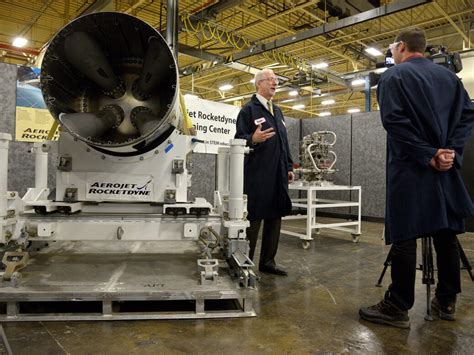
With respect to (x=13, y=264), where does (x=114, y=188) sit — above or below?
above

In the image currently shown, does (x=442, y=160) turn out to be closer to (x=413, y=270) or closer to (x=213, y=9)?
(x=413, y=270)

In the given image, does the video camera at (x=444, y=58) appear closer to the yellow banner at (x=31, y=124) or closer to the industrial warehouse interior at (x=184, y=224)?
the industrial warehouse interior at (x=184, y=224)

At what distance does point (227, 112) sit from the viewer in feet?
16.4

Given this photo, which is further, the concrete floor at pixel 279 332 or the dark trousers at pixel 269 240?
the dark trousers at pixel 269 240

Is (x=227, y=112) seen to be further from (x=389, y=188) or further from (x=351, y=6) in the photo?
(x=389, y=188)

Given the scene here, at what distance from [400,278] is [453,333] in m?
0.30

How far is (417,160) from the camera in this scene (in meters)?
1.51

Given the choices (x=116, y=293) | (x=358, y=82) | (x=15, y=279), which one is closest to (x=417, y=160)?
(x=116, y=293)

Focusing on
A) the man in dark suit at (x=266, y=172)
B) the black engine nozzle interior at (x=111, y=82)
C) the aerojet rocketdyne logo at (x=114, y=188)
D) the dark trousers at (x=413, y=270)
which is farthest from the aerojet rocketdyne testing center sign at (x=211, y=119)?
the dark trousers at (x=413, y=270)

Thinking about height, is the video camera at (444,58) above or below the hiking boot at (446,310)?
above

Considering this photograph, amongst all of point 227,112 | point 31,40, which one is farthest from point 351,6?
point 31,40

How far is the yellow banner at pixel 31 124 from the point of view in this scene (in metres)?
3.46

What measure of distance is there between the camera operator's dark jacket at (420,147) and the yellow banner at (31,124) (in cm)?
309

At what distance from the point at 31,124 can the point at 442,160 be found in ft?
11.3
